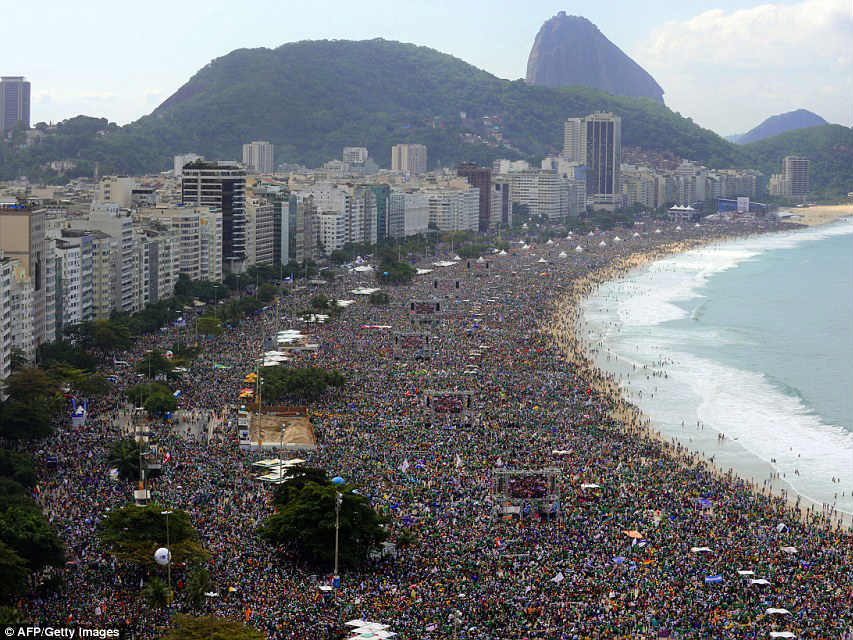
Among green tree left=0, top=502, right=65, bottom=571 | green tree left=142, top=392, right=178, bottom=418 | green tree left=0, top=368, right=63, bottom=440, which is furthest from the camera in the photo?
green tree left=142, top=392, right=178, bottom=418

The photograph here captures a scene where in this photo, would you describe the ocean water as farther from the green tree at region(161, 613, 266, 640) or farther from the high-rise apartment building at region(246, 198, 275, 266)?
the high-rise apartment building at region(246, 198, 275, 266)

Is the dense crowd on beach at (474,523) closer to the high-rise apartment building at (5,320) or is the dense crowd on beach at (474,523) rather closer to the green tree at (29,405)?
the green tree at (29,405)

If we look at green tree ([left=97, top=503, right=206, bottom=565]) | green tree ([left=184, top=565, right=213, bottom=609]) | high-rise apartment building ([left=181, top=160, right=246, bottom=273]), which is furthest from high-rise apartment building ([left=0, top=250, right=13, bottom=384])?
high-rise apartment building ([left=181, top=160, right=246, bottom=273])

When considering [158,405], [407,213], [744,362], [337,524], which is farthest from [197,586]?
[407,213]

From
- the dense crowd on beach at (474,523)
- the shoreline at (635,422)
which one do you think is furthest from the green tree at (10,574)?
the shoreline at (635,422)

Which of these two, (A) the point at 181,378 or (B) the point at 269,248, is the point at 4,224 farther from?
(B) the point at 269,248

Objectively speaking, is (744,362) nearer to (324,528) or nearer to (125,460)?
(125,460)
